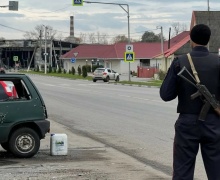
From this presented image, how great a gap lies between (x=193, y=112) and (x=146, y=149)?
6.01 metres

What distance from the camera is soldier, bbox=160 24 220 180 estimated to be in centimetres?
497

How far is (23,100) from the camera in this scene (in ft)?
30.9

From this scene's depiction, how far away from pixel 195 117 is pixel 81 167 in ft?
13.2

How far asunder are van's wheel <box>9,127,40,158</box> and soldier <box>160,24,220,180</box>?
15.9 ft

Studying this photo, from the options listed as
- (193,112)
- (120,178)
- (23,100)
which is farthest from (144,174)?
(193,112)

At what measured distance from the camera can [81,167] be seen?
340 inches

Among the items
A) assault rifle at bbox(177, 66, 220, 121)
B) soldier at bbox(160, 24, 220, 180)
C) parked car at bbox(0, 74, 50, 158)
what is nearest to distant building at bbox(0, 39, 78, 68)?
parked car at bbox(0, 74, 50, 158)

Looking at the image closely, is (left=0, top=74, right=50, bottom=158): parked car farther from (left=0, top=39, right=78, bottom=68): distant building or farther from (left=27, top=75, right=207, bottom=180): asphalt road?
(left=0, top=39, right=78, bottom=68): distant building

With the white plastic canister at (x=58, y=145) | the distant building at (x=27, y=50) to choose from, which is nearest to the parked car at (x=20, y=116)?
the white plastic canister at (x=58, y=145)

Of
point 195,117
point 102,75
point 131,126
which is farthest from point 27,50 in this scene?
point 195,117

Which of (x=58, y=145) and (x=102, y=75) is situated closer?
(x=58, y=145)

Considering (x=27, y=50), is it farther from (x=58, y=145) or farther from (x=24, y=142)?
(x=24, y=142)

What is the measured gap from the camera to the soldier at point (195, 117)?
4969mm

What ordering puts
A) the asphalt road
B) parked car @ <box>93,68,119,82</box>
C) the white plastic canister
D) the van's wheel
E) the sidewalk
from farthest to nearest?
parked car @ <box>93,68,119,82</box> → the asphalt road → the white plastic canister → the van's wheel → the sidewalk
